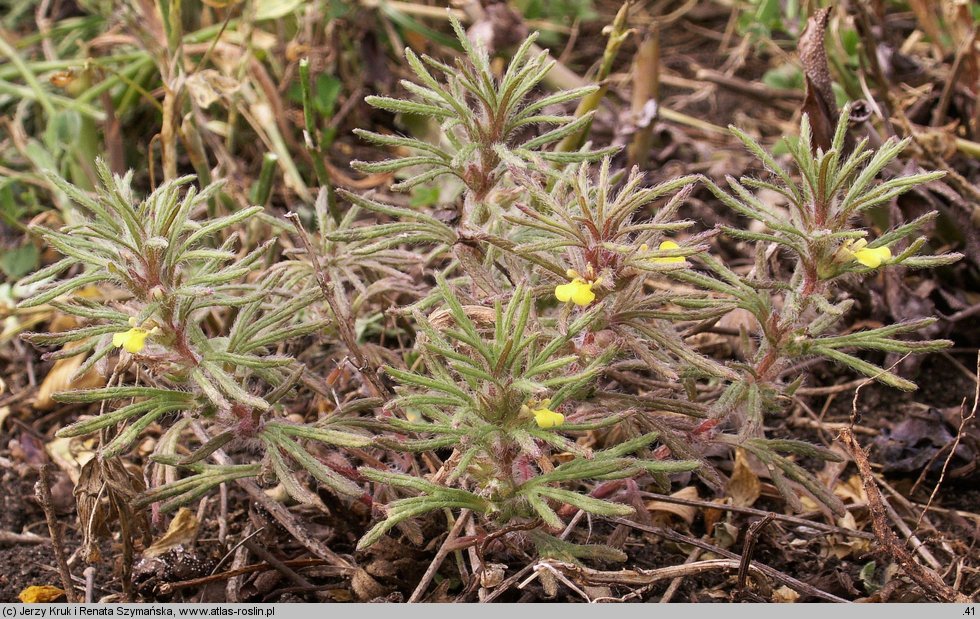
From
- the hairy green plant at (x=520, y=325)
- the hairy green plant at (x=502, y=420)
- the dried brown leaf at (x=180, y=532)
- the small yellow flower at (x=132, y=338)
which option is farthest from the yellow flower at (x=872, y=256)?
the dried brown leaf at (x=180, y=532)

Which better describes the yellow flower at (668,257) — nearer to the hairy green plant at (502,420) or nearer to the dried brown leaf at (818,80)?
the hairy green plant at (502,420)

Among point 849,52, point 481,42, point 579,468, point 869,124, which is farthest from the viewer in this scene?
point 849,52

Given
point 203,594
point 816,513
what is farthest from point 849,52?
point 203,594

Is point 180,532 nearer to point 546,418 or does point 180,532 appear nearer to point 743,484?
point 546,418

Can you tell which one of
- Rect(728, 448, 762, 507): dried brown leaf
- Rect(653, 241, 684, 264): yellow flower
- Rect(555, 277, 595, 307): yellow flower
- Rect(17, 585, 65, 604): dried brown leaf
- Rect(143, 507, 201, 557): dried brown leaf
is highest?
Rect(653, 241, 684, 264): yellow flower

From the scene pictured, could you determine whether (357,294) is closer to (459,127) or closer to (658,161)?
(459,127)

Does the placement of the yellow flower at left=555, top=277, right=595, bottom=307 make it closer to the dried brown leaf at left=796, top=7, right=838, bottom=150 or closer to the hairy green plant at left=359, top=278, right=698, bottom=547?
the hairy green plant at left=359, top=278, right=698, bottom=547

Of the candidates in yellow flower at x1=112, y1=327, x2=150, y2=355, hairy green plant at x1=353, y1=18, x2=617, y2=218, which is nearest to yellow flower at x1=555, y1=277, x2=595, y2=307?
hairy green plant at x1=353, y1=18, x2=617, y2=218
